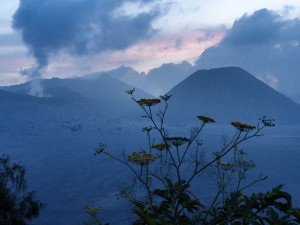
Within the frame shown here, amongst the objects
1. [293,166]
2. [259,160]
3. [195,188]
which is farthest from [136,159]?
[259,160]

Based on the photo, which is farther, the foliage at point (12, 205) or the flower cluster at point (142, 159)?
the foliage at point (12, 205)

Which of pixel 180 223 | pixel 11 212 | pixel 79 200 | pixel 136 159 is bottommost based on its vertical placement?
pixel 79 200

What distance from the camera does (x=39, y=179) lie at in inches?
6437

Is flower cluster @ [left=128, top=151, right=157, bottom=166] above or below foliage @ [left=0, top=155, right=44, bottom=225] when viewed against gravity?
above

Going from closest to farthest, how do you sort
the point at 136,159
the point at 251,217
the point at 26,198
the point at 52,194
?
the point at 251,217 < the point at 136,159 < the point at 26,198 < the point at 52,194

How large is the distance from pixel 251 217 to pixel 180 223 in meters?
0.93

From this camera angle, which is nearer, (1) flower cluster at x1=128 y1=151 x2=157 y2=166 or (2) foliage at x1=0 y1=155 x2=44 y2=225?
(1) flower cluster at x1=128 y1=151 x2=157 y2=166

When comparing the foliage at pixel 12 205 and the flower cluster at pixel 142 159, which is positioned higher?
the flower cluster at pixel 142 159

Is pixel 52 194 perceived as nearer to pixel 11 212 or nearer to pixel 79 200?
pixel 79 200

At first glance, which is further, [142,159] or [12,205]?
[12,205]

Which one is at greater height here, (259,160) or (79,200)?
(259,160)

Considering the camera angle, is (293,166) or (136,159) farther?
(293,166)

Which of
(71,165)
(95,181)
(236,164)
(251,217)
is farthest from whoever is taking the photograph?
(71,165)

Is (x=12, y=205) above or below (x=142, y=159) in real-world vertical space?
below
